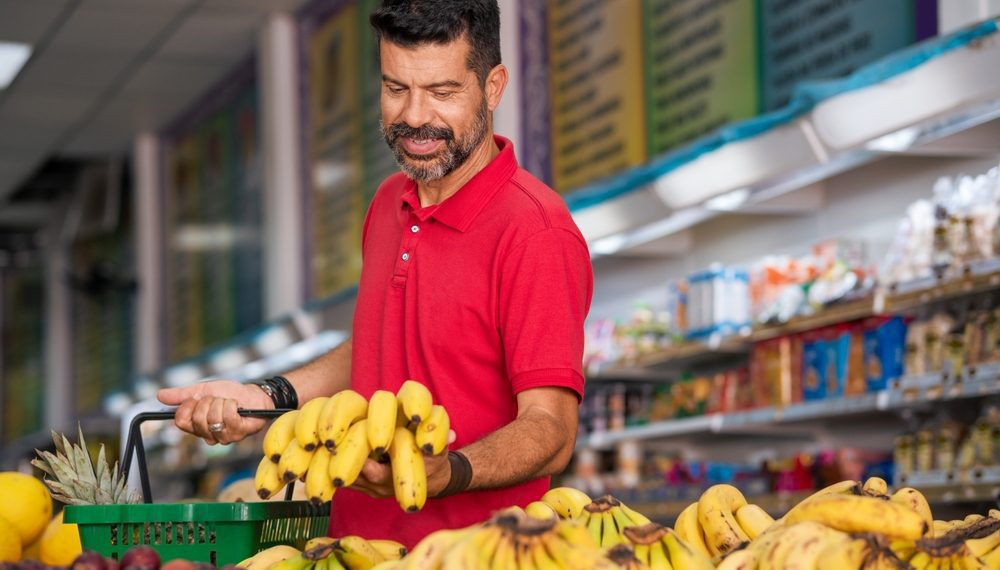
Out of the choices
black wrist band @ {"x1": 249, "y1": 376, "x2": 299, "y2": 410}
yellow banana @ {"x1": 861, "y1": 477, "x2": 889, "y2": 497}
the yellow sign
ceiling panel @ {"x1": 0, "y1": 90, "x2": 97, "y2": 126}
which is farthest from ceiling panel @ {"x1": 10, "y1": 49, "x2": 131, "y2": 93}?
yellow banana @ {"x1": 861, "y1": 477, "x2": 889, "y2": 497}

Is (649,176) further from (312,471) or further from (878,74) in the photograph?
(312,471)

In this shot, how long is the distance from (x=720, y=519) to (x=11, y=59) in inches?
306

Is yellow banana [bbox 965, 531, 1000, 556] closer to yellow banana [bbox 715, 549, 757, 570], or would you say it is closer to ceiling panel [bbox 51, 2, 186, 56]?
yellow banana [bbox 715, 549, 757, 570]

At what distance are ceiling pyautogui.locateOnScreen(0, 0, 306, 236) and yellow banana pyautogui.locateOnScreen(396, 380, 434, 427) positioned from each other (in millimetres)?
6588

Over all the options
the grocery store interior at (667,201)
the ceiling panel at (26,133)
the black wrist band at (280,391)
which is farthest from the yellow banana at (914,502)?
the ceiling panel at (26,133)

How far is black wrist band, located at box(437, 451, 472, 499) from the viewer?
71.0 inches

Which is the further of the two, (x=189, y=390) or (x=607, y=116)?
(x=607, y=116)

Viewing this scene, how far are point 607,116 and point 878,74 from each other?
2.27 metres

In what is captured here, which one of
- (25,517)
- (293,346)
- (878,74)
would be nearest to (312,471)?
(25,517)

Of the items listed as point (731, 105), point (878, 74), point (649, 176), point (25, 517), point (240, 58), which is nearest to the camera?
point (25, 517)

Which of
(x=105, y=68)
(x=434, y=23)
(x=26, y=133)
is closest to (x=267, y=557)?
(x=434, y=23)

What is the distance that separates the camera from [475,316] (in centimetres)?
222

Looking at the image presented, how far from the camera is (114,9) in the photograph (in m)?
7.91

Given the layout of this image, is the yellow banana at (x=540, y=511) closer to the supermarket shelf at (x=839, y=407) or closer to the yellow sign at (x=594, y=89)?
the supermarket shelf at (x=839, y=407)
